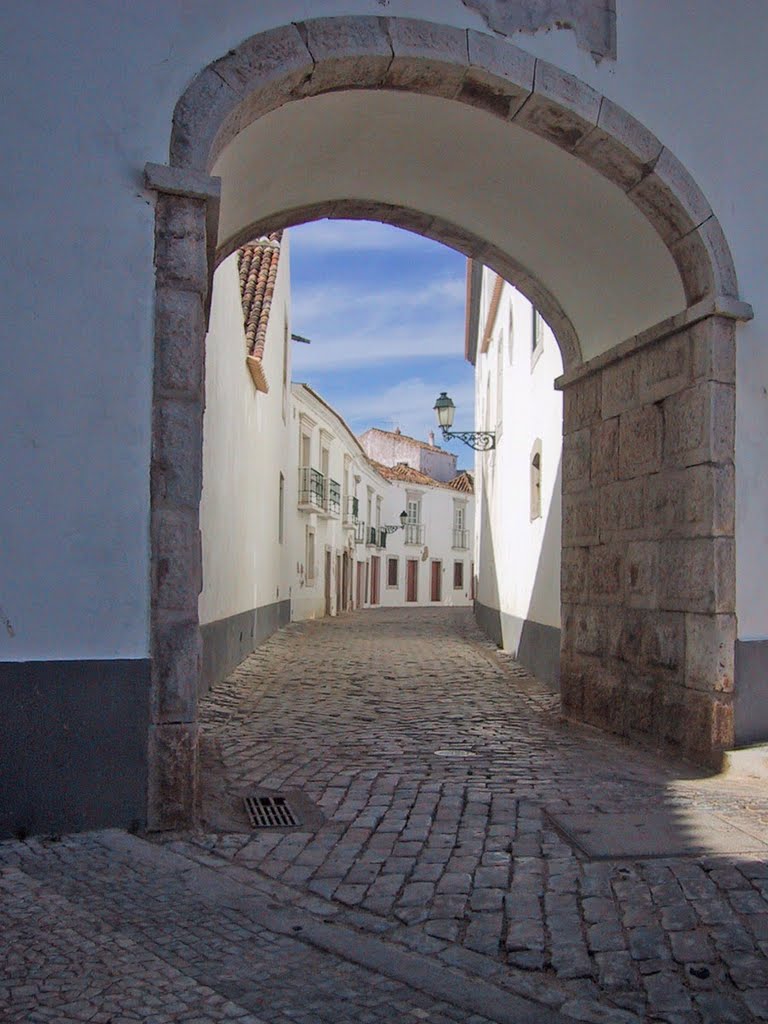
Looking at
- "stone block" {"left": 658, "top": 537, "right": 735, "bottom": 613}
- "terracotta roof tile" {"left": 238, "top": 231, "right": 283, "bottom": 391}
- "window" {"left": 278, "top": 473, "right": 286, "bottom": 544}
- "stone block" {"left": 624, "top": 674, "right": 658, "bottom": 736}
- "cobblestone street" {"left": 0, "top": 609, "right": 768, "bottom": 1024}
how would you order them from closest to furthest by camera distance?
1. "cobblestone street" {"left": 0, "top": 609, "right": 768, "bottom": 1024}
2. "stone block" {"left": 658, "top": 537, "right": 735, "bottom": 613}
3. "stone block" {"left": 624, "top": 674, "right": 658, "bottom": 736}
4. "terracotta roof tile" {"left": 238, "top": 231, "right": 283, "bottom": 391}
5. "window" {"left": 278, "top": 473, "right": 286, "bottom": 544}

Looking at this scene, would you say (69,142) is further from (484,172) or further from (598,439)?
(598,439)

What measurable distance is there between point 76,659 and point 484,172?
428 cm

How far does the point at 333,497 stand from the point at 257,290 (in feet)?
44.6

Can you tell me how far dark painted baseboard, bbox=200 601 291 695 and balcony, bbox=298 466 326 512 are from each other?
779 centimetres

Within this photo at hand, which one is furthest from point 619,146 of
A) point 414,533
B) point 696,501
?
point 414,533

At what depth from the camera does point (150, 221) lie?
4.51 meters

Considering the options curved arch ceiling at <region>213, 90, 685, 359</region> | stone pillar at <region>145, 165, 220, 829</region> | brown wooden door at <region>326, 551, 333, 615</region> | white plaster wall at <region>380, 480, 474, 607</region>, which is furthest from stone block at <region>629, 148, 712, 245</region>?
white plaster wall at <region>380, 480, 474, 607</region>

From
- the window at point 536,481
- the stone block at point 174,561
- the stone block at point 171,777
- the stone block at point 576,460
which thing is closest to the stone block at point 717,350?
the stone block at point 576,460

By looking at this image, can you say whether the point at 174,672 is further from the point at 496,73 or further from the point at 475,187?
the point at 475,187

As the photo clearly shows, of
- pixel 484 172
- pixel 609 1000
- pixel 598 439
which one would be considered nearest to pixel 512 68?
pixel 484 172

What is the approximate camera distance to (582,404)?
778 cm

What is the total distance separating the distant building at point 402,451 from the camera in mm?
52969

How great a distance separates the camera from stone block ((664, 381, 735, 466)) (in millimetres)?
5879

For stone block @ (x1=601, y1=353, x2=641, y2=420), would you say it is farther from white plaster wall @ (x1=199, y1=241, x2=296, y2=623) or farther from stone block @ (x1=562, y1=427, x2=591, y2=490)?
white plaster wall @ (x1=199, y1=241, x2=296, y2=623)
